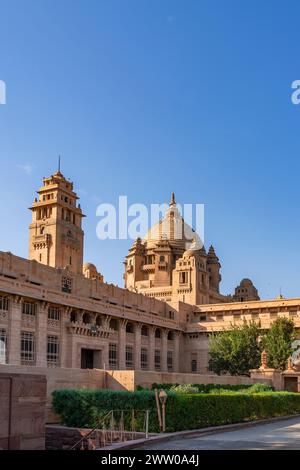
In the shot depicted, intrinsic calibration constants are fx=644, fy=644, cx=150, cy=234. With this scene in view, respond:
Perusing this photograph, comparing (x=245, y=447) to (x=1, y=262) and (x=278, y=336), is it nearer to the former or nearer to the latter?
(x=1, y=262)

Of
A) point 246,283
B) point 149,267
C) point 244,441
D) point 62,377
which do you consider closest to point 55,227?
point 149,267

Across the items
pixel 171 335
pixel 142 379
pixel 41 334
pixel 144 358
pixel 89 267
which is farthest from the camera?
pixel 89 267

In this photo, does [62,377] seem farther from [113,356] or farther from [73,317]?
[113,356]

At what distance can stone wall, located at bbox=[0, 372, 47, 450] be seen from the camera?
19.5 m

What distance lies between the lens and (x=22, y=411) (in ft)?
66.0

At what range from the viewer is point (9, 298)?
5328 cm

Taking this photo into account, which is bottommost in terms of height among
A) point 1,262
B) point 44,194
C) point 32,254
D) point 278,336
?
point 278,336

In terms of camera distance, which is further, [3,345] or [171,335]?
[171,335]

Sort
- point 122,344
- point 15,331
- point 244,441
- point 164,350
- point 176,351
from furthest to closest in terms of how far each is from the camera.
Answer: point 176,351
point 164,350
point 122,344
point 15,331
point 244,441

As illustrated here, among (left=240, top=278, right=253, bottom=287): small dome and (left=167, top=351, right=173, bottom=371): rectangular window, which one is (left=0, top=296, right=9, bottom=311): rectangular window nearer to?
(left=167, top=351, right=173, bottom=371): rectangular window

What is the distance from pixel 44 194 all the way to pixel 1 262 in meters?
38.7

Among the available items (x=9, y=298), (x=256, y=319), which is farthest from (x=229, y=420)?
(x=256, y=319)

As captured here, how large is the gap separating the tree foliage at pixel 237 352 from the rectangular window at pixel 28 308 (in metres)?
22.3

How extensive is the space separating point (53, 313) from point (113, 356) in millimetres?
11368
